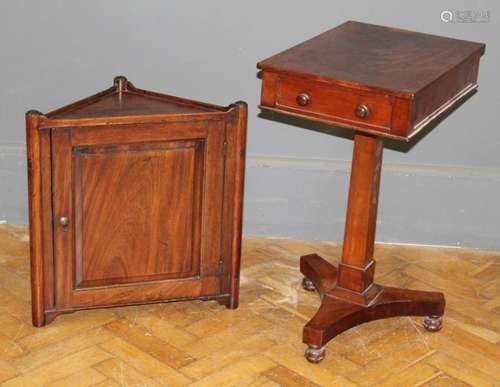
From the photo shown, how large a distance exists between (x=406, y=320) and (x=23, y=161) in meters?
1.44

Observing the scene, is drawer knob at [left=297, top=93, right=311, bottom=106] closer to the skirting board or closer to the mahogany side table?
Answer: the mahogany side table

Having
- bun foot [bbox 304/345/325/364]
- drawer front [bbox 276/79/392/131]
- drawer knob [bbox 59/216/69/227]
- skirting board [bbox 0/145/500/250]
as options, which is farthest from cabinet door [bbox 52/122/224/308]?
skirting board [bbox 0/145/500/250]

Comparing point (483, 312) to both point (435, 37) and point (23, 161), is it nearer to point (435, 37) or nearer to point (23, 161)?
point (435, 37)

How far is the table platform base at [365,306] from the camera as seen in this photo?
3.07 m

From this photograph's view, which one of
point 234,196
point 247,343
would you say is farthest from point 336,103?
point 247,343

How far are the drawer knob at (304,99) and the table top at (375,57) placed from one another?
6 centimetres

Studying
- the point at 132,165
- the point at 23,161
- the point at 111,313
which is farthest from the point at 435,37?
the point at 23,161

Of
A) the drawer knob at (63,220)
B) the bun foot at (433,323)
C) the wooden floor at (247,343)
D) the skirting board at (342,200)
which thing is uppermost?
the drawer knob at (63,220)

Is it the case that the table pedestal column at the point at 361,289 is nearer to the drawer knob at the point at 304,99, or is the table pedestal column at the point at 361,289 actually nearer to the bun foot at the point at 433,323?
the bun foot at the point at 433,323

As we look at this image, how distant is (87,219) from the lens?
3053 mm

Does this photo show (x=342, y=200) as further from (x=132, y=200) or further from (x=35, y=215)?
(x=35, y=215)

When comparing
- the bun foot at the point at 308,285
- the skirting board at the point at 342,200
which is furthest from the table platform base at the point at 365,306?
the skirting board at the point at 342,200

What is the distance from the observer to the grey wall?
3.58 meters

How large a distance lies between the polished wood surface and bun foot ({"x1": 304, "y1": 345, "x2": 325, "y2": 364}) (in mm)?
647
